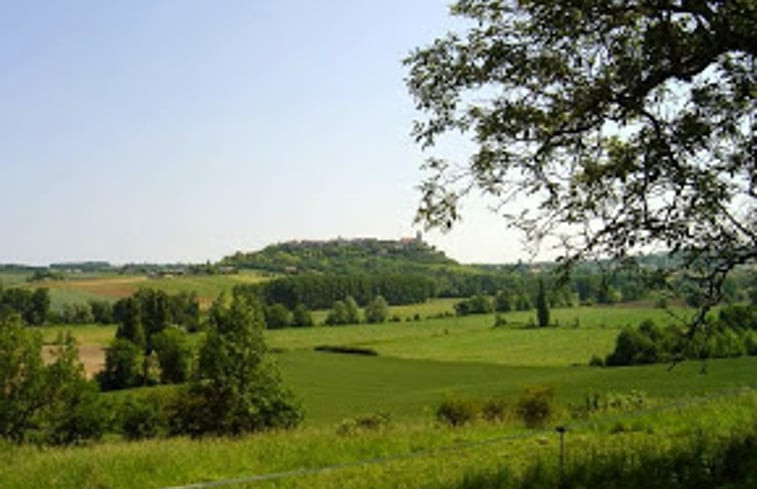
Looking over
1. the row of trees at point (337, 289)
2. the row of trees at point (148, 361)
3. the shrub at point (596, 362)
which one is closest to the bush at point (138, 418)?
the row of trees at point (148, 361)

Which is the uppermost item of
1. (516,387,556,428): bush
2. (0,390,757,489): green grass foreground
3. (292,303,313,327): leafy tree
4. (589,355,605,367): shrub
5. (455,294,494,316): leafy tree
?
(0,390,757,489): green grass foreground

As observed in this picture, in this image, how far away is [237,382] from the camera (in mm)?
46844

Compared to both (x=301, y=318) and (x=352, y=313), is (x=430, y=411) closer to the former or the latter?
(x=301, y=318)

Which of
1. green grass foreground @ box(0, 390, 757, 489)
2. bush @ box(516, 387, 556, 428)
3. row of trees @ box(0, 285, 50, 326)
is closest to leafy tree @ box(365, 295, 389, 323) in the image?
row of trees @ box(0, 285, 50, 326)

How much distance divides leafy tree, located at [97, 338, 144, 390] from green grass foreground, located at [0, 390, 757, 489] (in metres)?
76.0

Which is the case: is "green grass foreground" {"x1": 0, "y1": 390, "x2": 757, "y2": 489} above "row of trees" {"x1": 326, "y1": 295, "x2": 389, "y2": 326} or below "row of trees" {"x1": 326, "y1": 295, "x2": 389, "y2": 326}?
above

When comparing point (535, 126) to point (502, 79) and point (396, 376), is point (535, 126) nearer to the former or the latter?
point (502, 79)

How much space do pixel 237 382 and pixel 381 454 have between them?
34.7 m

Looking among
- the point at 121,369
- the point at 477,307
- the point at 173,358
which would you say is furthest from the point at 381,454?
the point at 477,307

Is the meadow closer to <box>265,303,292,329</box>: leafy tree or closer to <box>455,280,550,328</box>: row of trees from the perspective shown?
<box>265,303,292,329</box>: leafy tree

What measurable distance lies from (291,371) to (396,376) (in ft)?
44.4

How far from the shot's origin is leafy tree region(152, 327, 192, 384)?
88688mm

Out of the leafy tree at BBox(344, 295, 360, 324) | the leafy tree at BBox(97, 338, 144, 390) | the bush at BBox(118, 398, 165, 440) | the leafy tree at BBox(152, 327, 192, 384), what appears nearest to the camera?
the bush at BBox(118, 398, 165, 440)

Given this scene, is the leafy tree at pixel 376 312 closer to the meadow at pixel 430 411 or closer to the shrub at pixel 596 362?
the meadow at pixel 430 411
